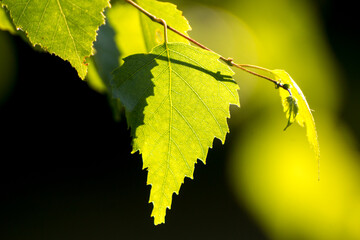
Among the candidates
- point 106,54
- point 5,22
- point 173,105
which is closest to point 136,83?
point 173,105

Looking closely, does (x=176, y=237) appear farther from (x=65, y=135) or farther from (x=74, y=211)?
(x=65, y=135)

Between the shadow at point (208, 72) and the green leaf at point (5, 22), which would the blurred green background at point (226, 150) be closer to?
the green leaf at point (5, 22)

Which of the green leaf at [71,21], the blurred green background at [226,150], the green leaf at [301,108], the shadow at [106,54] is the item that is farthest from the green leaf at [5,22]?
the blurred green background at [226,150]

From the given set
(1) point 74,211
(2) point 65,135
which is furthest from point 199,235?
(2) point 65,135

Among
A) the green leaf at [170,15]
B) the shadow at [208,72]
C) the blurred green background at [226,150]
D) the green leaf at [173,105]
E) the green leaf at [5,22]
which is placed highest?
the blurred green background at [226,150]

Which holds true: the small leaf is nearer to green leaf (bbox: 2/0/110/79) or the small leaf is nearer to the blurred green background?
green leaf (bbox: 2/0/110/79)

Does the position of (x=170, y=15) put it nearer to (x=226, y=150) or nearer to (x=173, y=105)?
(x=173, y=105)
